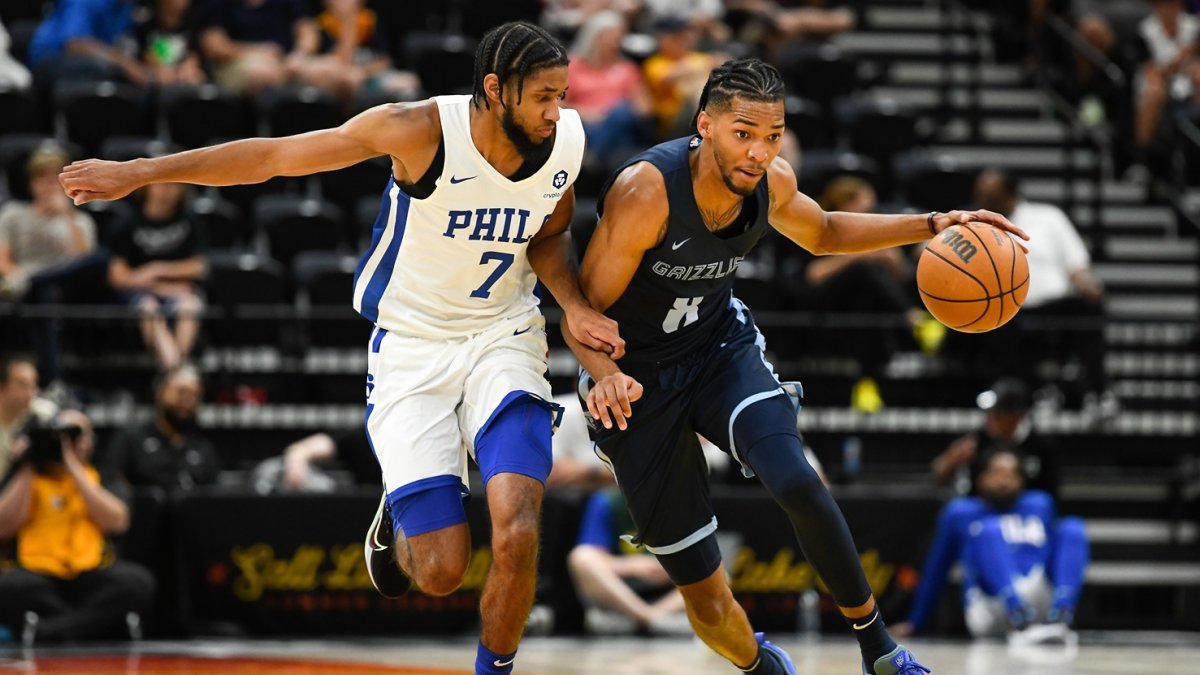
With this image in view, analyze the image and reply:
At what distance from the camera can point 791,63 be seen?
12.9 meters

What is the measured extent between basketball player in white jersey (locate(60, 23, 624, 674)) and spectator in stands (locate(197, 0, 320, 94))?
258 inches

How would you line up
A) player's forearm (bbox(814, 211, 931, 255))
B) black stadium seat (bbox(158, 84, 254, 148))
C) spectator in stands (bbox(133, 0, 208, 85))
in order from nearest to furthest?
1. player's forearm (bbox(814, 211, 931, 255))
2. black stadium seat (bbox(158, 84, 254, 148))
3. spectator in stands (bbox(133, 0, 208, 85))

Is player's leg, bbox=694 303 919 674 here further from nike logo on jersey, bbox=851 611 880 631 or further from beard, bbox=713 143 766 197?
beard, bbox=713 143 766 197

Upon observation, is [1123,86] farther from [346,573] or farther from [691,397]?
[691,397]

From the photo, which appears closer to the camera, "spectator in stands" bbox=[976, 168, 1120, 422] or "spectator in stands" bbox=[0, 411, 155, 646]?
"spectator in stands" bbox=[0, 411, 155, 646]

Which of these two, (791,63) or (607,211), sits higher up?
(607,211)

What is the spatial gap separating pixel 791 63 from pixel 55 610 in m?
7.06

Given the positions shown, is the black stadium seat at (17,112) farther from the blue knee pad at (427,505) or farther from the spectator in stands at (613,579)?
the blue knee pad at (427,505)

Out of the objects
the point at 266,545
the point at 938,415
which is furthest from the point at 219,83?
the point at 938,415

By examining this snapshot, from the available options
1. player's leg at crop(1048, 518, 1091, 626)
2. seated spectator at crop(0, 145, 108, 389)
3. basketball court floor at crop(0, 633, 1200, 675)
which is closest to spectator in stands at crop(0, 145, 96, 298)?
seated spectator at crop(0, 145, 108, 389)

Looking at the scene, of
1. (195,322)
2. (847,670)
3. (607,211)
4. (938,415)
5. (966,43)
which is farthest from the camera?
(966,43)

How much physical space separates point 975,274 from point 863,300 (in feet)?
18.3

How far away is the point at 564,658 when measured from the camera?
8211 millimetres

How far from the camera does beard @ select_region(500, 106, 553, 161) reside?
5.23 metres
